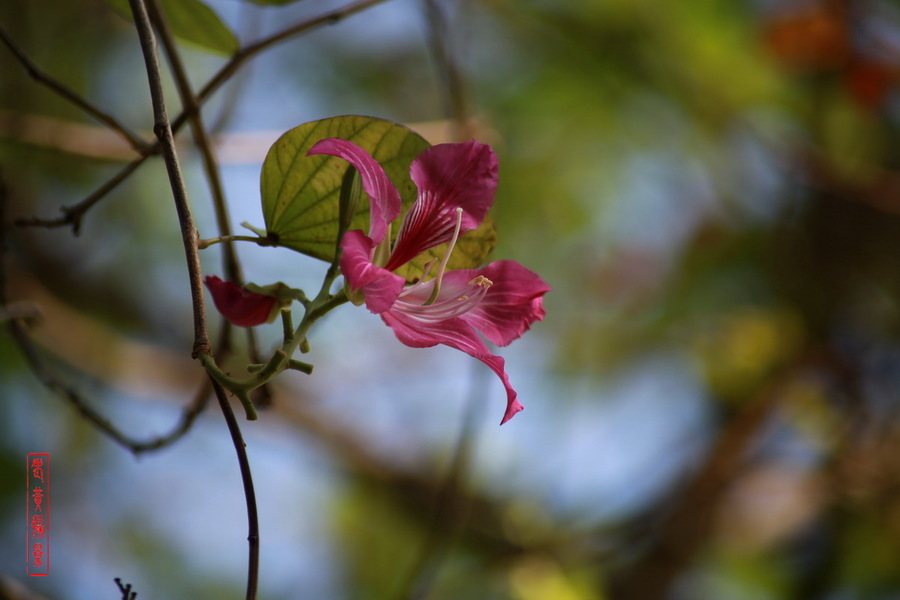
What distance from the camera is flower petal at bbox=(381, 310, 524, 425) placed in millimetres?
444

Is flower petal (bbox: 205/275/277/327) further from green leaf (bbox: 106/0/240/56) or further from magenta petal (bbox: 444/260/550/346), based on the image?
green leaf (bbox: 106/0/240/56)

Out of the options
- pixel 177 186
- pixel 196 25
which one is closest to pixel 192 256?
pixel 177 186

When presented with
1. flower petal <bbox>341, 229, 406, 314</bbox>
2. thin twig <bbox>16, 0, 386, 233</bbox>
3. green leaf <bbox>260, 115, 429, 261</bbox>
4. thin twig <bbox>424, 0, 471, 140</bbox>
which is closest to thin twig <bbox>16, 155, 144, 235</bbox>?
thin twig <bbox>16, 0, 386, 233</bbox>

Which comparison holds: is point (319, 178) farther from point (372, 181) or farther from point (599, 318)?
point (599, 318)

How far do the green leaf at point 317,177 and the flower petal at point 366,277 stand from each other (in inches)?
3.6

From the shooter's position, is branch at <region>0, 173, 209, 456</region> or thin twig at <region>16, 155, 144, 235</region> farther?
branch at <region>0, 173, 209, 456</region>

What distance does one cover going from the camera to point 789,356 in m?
2.01

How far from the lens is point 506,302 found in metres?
0.51

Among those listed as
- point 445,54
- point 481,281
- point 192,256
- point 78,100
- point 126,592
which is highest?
point 445,54

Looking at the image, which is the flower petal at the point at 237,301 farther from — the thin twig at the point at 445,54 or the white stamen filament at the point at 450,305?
the thin twig at the point at 445,54

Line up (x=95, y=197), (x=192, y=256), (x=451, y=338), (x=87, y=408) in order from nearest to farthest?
(x=192, y=256)
(x=451, y=338)
(x=95, y=197)
(x=87, y=408)

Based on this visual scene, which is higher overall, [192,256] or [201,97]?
[201,97]

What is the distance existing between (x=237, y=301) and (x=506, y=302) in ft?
0.57

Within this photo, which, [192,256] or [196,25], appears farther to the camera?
[196,25]
